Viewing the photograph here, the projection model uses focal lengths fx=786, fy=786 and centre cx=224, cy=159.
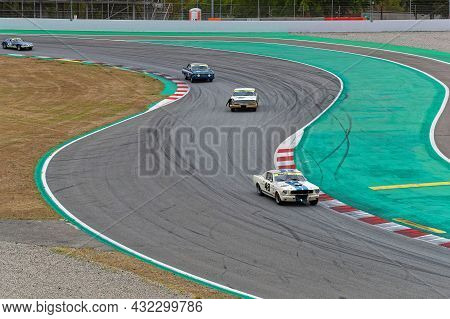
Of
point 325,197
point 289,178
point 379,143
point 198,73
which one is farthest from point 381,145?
point 198,73

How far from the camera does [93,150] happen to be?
34.2 m

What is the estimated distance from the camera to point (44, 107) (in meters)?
45.8

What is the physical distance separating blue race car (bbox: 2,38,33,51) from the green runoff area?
69.6 ft

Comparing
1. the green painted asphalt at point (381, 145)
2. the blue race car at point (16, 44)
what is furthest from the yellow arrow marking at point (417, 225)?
the blue race car at point (16, 44)

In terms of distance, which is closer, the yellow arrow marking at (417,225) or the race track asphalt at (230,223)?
the race track asphalt at (230,223)

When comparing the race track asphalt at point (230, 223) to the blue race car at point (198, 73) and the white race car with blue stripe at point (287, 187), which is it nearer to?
the white race car with blue stripe at point (287, 187)

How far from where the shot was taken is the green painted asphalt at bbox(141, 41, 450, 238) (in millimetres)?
26531

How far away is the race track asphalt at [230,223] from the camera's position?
62.0 feet

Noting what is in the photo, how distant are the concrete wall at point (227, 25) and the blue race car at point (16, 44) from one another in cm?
1019

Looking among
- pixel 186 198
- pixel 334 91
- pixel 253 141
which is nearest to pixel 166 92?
pixel 334 91

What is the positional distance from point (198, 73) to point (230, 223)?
29334mm

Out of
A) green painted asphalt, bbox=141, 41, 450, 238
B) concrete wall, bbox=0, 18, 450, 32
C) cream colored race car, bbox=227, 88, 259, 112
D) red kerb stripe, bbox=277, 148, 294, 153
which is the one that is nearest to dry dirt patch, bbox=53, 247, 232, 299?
green painted asphalt, bbox=141, 41, 450, 238
